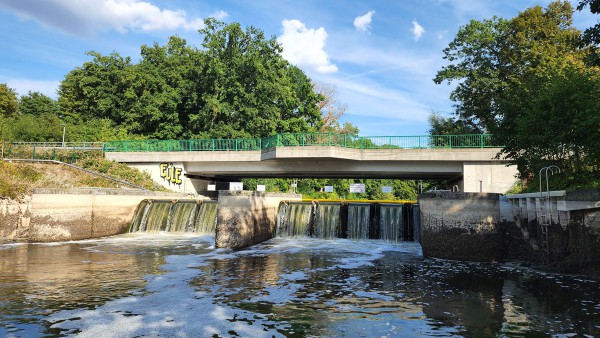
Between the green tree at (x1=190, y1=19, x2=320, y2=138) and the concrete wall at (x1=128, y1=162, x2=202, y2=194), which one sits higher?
the green tree at (x1=190, y1=19, x2=320, y2=138)

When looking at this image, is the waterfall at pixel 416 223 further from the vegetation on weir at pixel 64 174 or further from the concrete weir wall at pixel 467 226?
the vegetation on weir at pixel 64 174

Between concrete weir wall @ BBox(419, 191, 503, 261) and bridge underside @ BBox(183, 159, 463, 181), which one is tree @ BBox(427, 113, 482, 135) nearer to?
bridge underside @ BBox(183, 159, 463, 181)

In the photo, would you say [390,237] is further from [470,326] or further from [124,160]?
[124,160]

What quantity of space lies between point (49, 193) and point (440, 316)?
2264cm

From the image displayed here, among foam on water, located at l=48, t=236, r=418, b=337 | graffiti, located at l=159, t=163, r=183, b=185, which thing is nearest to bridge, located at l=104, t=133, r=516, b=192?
graffiti, located at l=159, t=163, r=183, b=185

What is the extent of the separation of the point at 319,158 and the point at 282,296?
20562 millimetres

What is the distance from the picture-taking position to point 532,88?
2061 cm

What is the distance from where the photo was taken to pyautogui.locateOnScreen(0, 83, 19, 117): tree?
60656mm

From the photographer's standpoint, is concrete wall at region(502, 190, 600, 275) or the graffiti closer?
concrete wall at region(502, 190, 600, 275)

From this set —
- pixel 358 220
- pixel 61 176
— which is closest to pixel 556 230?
pixel 358 220

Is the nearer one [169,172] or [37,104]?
[169,172]

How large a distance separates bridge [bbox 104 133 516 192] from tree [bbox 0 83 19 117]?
36.1 m

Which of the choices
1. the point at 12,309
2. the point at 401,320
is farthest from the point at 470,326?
the point at 12,309

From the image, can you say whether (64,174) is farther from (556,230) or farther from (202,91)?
(556,230)
